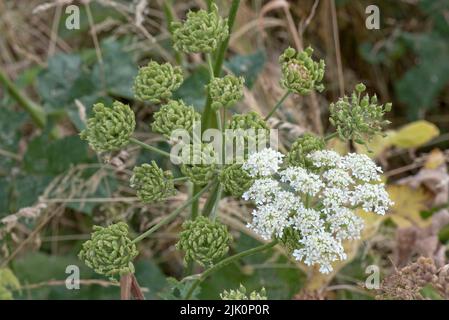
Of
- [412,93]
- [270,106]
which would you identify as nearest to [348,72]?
[412,93]

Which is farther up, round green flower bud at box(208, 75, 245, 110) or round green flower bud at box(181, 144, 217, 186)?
round green flower bud at box(208, 75, 245, 110)

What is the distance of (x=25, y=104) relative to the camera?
290cm

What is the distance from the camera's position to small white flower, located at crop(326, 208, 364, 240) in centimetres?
157

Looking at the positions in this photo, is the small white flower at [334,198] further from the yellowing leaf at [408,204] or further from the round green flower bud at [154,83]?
the yellowing leaf at [408,204]

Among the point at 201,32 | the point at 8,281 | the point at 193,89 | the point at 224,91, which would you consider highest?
the point at 193,89

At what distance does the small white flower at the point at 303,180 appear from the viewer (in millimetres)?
1565

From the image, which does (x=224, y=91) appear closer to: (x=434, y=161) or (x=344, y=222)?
(x=344, y=222)

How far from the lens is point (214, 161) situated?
1.64 metres

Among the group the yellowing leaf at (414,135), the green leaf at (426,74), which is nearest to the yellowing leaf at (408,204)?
the yellowing leaf at (414,135)

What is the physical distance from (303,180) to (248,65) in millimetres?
1215

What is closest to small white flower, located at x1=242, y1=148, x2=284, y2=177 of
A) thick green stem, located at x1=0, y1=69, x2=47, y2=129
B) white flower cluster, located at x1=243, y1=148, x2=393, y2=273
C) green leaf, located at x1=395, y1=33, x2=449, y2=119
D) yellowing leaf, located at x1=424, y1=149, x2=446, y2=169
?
white flower cluster, located at x1=243, y1=148, x2=393, y2=273

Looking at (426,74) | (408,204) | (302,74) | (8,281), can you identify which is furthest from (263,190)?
(426,74)

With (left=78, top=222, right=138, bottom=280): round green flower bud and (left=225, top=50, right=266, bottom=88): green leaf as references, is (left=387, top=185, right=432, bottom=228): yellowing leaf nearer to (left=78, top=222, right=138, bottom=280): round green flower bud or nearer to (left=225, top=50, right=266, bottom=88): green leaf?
(left=225, top=50, right=266, bottom=88): green leaf
